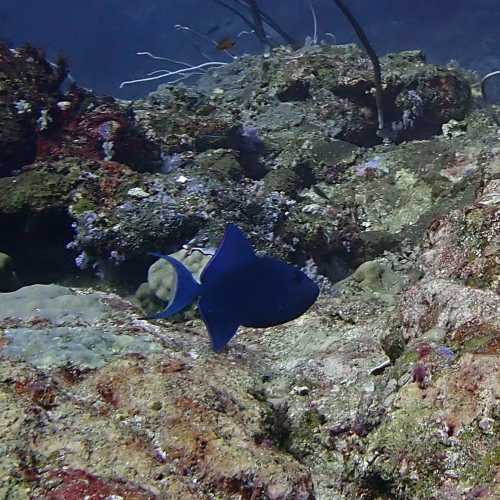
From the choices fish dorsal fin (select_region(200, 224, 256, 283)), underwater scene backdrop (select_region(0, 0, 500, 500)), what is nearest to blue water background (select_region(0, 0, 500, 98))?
underwater scene backdrop (select_region(0, 0, 500, 500))

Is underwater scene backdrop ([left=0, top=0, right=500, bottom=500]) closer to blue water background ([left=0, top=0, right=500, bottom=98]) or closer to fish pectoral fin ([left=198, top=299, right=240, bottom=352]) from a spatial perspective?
fish pectoral fin ([left=198, top=299, right=240, bottom=352])

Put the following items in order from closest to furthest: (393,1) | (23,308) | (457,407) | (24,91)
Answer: (457,407)
(23,308)
(24,91)
(393,1)

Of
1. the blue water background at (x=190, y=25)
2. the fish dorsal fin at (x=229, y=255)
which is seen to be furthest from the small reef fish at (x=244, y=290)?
the blue water background at (x=190, y=25)

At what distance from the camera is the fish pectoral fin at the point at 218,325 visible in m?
1.74

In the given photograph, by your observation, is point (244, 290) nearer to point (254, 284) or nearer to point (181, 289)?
point (254, 284)

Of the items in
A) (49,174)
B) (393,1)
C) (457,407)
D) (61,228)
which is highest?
(393,1)

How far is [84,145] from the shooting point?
17.3 feet

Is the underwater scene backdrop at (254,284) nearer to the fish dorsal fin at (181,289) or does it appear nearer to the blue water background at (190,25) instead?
the fish dorsal fin at (181,289)

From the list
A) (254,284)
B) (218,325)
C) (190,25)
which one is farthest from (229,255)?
(190,25)

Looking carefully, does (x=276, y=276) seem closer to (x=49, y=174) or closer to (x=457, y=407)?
(x=457, y=407)

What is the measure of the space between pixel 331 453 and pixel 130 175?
321 cm

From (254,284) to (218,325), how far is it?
19cm

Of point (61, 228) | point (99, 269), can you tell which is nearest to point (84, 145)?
point (61, 228)

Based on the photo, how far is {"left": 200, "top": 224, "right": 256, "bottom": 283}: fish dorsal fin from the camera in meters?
1.68
